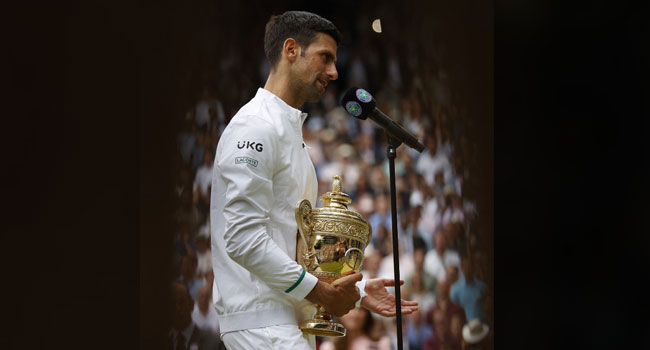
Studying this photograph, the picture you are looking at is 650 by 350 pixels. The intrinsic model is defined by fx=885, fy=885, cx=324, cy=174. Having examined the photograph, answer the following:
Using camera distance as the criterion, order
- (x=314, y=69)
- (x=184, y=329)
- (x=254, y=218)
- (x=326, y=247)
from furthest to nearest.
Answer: (x=184, y=329) → (x=314, y=69) → (x=326, y=247) → (x=254, y=218)

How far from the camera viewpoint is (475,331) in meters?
4.39

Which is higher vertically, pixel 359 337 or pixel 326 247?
pixel 326 247

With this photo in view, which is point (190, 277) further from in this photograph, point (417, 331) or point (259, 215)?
point (259, 215)

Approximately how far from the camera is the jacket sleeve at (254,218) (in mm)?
2361

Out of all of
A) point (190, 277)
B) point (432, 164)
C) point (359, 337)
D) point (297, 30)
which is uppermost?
point (297, 30)

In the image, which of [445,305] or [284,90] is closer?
[284,90]

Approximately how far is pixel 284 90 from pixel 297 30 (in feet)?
0.68

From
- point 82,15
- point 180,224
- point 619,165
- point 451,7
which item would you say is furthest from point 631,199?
point 82,15

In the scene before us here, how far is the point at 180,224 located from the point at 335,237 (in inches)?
65.5

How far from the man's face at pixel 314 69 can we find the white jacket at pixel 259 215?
11 centimetres

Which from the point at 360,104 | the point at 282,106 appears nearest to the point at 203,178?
the point at 282,106

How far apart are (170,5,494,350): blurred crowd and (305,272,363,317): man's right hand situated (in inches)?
71.6

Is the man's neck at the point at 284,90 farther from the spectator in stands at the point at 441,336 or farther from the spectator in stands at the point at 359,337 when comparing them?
the spectator in stands at the point at 441,336

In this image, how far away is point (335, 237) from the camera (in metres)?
2.50
